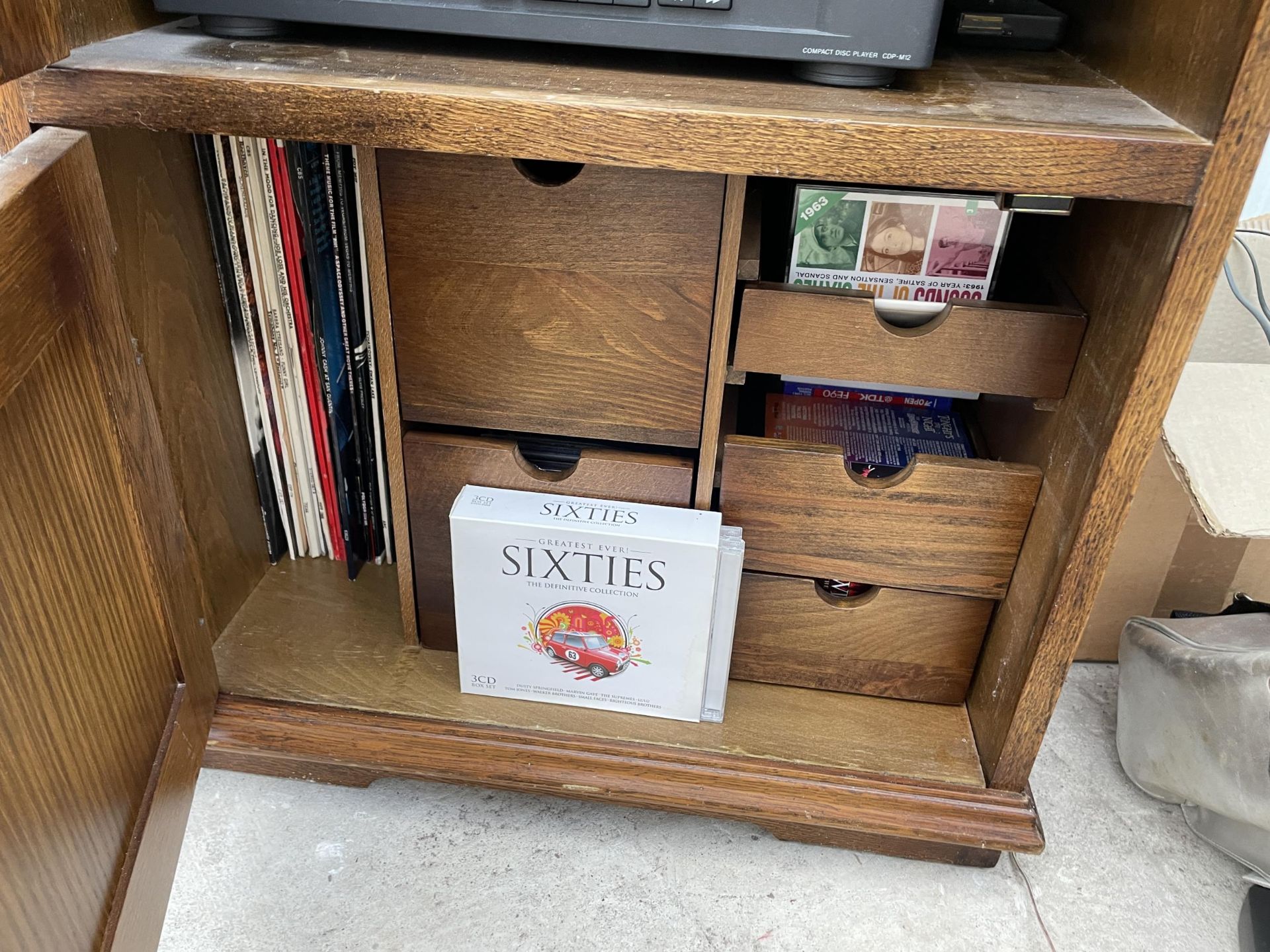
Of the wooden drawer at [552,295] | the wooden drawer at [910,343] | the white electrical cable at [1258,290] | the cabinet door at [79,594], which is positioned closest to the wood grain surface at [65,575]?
the cabinet door at [79,594]

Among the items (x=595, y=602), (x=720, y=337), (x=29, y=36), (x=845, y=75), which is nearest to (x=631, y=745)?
(x=595, y=602)

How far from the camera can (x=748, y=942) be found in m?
0.81

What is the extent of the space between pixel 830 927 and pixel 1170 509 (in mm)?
562

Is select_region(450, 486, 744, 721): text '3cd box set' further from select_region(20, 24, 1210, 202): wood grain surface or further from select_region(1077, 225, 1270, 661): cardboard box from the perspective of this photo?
select_region(1077, 225, 1270, 661): cardboard box

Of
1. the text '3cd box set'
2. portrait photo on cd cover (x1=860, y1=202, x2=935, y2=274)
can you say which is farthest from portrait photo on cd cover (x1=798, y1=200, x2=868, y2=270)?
the text '3cd box set'

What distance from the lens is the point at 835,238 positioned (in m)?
0.79

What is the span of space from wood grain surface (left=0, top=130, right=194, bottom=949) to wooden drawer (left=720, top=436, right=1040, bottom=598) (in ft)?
1.53

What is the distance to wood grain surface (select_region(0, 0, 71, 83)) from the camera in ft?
1.76

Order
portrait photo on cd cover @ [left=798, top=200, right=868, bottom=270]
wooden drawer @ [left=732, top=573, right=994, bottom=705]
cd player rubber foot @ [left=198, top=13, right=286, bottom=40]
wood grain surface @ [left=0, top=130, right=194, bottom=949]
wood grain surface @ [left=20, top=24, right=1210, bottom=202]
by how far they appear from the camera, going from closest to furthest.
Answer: wood grain surface @ [left=0, top=130, right=194, bottom=949] → wood grain surface @ [left=20, top=24, right=1210, bottom=202] → cd player rubber foot @ [left=198, top=13, right=286, bottom=40] → portrait photo on cd cover @ [left=798, top=200, right=868, bottom=270] → wooden drawer @ [left=732, top=573, right=994, bottom=705]

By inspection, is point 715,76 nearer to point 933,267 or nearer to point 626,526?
point 933,267

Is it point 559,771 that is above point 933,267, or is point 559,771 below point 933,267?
below

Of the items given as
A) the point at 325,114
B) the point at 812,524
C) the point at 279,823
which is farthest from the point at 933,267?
the point at 279,823

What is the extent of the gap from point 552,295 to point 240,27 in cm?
29

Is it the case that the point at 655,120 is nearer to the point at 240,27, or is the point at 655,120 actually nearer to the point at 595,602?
the point at 240,27
